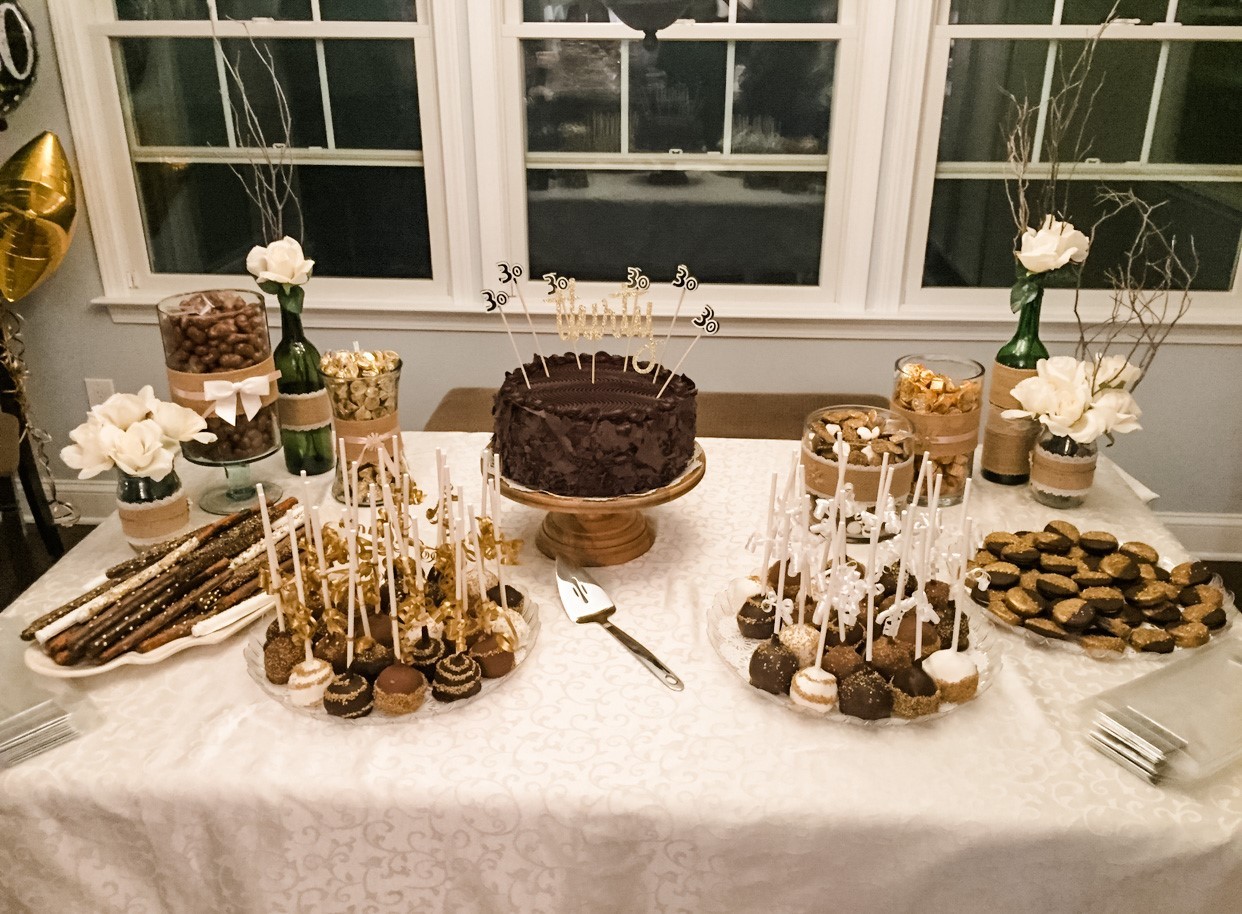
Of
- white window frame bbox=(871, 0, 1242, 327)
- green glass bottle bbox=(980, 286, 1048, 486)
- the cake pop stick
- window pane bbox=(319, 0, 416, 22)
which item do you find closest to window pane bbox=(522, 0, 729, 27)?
window pane bbox=(319, 0, 416, 22)

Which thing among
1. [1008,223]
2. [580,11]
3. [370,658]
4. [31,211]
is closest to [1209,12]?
[1008,223]

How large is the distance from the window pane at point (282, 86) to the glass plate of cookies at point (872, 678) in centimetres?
215

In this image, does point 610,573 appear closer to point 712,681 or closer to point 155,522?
point 712,681

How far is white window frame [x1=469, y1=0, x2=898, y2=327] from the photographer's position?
8.07ft

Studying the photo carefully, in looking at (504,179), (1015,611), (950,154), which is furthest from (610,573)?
(950,154)

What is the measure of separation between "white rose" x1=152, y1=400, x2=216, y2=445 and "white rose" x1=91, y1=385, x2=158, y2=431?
2 cm

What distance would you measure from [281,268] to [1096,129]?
216cm

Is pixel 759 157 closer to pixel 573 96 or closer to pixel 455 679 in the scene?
pixel 573 96

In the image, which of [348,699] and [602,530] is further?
[602,530]

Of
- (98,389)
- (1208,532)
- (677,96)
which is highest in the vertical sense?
(677,96)

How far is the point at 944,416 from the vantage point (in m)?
1.48

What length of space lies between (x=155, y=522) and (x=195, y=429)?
0.14 m

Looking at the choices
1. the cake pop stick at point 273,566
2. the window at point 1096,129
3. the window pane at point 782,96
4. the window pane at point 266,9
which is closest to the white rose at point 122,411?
the cake pop stick at point 273,566

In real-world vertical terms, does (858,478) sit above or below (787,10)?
below
